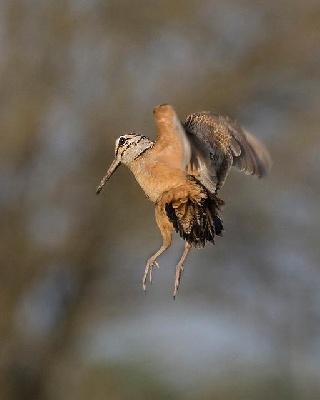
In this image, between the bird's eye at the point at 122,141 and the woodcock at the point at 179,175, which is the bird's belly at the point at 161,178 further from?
the bird's eye at the point at 122,141

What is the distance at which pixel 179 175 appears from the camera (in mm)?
3195

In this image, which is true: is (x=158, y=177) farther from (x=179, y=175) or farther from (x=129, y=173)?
(x=129, y=173)

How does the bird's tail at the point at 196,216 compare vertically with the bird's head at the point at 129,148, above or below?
below

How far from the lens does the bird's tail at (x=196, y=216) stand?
311cm

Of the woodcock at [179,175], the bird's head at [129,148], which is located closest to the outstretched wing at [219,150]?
the woodcock at [179,175]

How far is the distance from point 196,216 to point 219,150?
328 mm

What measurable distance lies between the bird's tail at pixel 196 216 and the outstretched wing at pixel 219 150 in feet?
0.16

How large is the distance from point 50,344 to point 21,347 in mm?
357

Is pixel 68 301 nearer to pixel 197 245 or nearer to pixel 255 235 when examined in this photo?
pixel 255 235

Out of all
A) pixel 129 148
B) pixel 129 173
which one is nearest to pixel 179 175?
pixel 129 148

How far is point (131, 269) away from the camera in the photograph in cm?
899

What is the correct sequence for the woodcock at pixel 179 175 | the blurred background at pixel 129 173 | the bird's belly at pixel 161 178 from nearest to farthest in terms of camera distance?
the woodcock at pixel 179 175 → the bird's belly at pixel 161 178 → the blurred background at pixel 129 173

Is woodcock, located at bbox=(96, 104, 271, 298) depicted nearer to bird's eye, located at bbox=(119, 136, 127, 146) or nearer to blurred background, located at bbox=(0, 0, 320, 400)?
bird's eye, located at bbox=(119, 136, 127, 146)

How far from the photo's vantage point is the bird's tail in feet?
10.2
